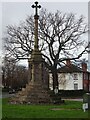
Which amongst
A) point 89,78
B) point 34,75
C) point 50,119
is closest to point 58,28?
point 34,75

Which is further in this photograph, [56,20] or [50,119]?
[56,20]

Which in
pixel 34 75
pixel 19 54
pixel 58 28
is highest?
pixel 58 28

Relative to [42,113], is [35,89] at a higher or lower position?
higher

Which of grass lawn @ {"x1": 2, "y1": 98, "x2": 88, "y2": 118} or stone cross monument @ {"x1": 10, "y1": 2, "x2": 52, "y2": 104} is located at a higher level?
stone cross monument @ {"x1": 10, "y1": 2, "x2": 52, "y2": 104}

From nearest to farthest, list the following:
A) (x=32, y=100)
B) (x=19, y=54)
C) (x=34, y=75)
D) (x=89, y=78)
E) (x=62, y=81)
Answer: (x=32, y=100)
(x=34, y=75)
(x=19, y=54)
(x=62, y=81)
(x=89, y=78)

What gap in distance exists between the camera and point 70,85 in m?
93.2

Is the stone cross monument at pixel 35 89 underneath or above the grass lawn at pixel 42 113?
above

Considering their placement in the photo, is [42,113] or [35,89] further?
[35,89]

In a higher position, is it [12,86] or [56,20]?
[56,20]

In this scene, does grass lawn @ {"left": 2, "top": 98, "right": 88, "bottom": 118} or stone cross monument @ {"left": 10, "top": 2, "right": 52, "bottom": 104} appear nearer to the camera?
grass lawn @ {"left": 2, "top": 98, "right": 88, "bottom": 118}

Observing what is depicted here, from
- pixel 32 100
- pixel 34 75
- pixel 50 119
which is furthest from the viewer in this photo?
pixel 34 75

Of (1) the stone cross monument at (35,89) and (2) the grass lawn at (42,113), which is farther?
(1) the stone cross monument at (35,89)

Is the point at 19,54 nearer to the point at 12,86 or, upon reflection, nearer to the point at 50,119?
the point at 50,119

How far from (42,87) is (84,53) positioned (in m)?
22.5
